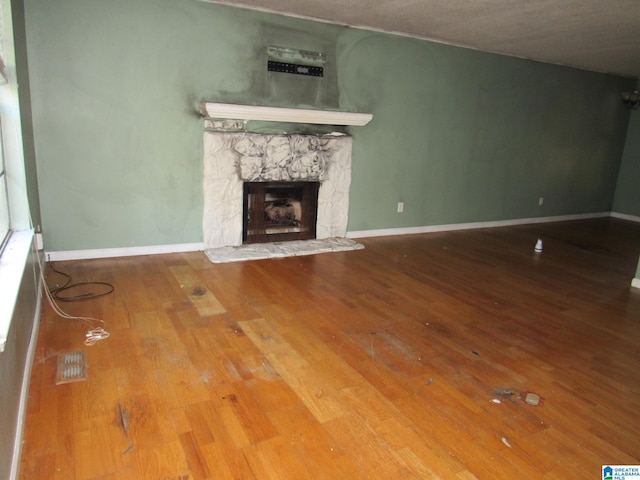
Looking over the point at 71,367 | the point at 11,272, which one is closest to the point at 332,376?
the point at 71,367

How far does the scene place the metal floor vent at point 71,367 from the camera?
2114 millimetres

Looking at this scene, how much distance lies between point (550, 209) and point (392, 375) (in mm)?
5641

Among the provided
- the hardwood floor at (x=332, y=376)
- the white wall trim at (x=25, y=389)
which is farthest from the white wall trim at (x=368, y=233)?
the white wall trim at (x=25, y=389)

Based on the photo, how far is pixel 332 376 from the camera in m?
2.28

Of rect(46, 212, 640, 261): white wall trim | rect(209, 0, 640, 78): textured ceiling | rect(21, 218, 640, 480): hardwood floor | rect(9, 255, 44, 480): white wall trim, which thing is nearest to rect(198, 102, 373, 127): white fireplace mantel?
rect(209, 0, 640, 78): textured ceiling

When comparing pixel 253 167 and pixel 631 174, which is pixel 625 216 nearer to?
pixel 631 174

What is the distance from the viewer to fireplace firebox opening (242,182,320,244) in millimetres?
4410

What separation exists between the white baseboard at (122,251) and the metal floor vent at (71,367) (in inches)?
65.1

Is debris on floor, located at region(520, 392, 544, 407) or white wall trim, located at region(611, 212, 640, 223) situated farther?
white wall trim, located at region(611, 212, 640, 223)

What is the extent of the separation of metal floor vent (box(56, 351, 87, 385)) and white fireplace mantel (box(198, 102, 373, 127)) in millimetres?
2327

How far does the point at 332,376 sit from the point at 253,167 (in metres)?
2.53

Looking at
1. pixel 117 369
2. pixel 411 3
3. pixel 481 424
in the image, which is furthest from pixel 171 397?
pixel 411 3

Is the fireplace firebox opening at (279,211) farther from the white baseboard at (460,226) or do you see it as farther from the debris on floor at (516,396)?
the debris on floor at (516,396)

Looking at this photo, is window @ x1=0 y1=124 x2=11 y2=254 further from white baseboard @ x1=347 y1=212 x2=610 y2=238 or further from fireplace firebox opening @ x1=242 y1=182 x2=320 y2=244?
white baseboard @ x1=347 y1=212 x2=610 y2=238
